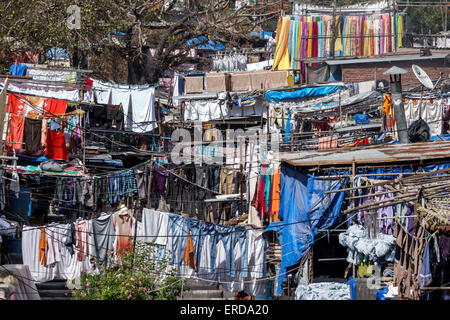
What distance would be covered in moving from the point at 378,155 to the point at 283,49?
1683 cm

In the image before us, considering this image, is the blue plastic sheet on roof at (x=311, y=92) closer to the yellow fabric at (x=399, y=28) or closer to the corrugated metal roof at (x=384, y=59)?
the corrugated metal roof at (x=384, y=59)

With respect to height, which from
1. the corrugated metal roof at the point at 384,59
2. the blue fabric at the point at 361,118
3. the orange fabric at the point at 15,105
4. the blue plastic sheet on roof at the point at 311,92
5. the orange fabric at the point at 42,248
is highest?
the corrugated metal roof at the point at 384,59

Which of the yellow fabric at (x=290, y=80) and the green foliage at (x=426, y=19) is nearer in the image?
the yellow fabric at (x=290, y=80)

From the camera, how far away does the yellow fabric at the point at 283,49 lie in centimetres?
3172

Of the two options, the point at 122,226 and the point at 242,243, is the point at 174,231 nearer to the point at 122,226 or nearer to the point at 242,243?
the point at 242,243

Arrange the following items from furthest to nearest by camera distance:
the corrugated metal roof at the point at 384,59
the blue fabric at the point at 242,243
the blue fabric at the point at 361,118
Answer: the corrugated metal roof at the point at 384,59
the blue fabric at the point at 361,118
the blue fabric at the point at 242,243

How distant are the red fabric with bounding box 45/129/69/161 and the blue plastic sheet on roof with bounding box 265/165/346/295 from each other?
361 inches

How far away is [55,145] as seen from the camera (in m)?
24.3

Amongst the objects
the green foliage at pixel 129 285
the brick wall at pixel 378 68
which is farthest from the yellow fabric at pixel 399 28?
the green foliage at pixel 129 285

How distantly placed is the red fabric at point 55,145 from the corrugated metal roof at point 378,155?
871 centimetres

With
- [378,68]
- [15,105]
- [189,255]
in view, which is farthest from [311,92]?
[15,105]

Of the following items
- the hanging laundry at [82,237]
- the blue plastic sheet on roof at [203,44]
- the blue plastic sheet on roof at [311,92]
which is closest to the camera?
the hanging laundry at [82,237]

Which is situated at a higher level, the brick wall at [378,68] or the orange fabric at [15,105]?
the brick wall at [378,68]
